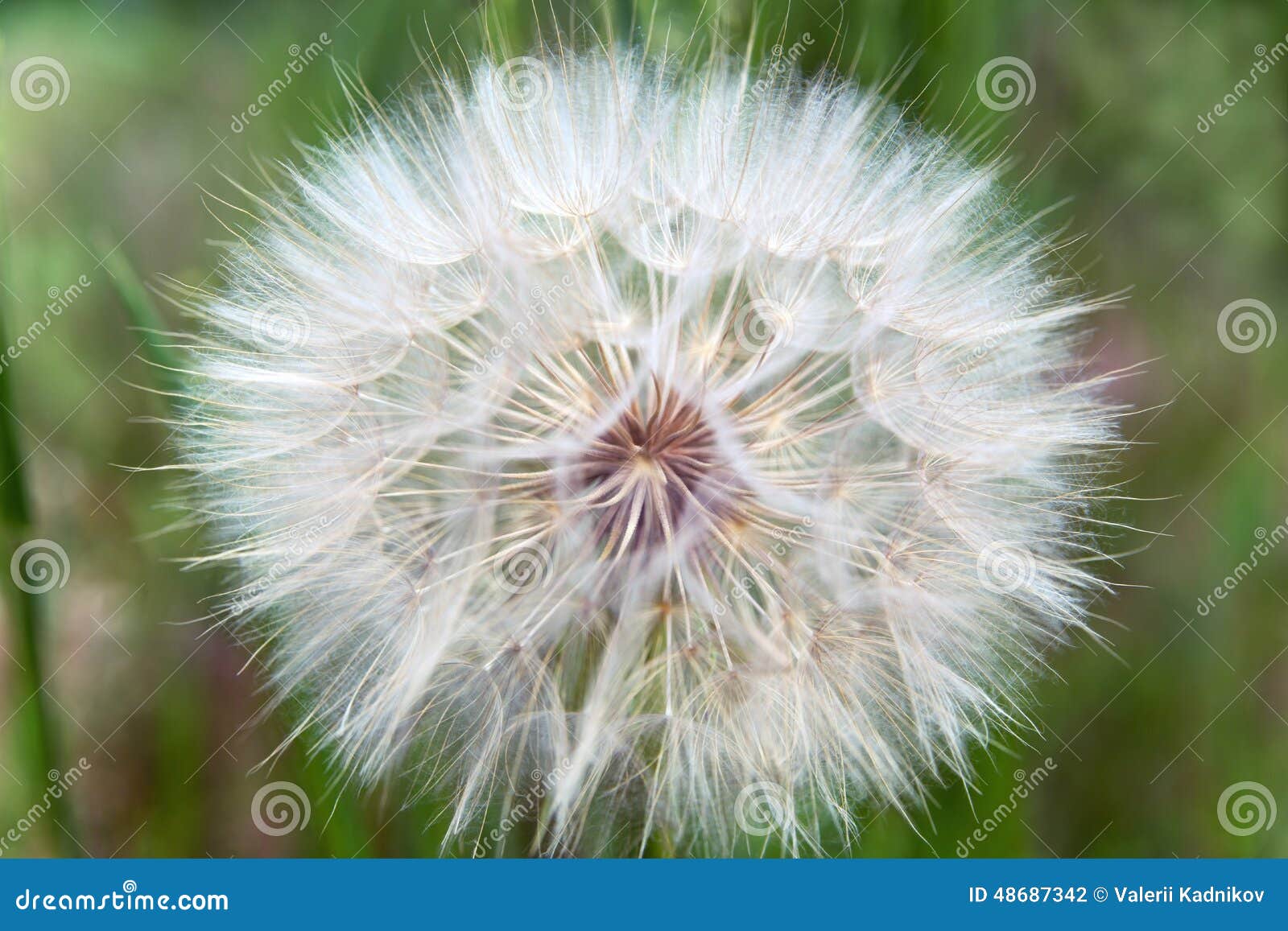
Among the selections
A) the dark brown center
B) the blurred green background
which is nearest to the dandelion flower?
the dark brown center

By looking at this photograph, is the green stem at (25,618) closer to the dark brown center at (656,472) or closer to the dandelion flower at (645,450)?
the dandelion flower at (645,450)

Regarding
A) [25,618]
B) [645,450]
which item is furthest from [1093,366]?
[25,618]

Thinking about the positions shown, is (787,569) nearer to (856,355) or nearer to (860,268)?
(856,355)

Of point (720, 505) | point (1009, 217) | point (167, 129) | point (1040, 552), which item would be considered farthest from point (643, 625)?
point (167, 129)

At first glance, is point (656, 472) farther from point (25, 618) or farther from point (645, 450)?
point (25, 618)

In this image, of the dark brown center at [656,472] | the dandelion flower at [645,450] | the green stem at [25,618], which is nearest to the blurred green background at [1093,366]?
the green stem at [25,618]

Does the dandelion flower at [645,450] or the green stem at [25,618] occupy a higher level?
the dandelion flower at [645,450]

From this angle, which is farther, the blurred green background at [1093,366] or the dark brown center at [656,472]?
the blurred green background at [1093,366]
